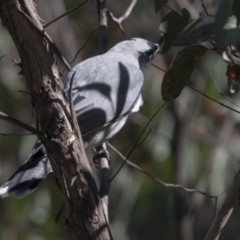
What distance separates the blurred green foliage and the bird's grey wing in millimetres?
705

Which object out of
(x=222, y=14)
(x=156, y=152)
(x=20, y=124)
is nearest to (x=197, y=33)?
(x=222, y=14)

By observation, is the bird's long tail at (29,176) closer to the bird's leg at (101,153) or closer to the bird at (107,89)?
the bird at (107,89)

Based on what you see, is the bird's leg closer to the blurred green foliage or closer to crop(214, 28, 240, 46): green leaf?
the blurred green foliage

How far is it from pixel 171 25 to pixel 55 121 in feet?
2.15

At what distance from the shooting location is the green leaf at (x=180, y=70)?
1824mm

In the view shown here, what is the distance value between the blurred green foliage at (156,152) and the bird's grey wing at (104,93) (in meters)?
0.70

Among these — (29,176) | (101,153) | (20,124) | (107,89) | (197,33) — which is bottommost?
(101,153)

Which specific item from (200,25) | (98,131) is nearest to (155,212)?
(98,131)

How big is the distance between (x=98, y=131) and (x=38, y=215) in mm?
1276

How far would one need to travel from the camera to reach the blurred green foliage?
3.43 m

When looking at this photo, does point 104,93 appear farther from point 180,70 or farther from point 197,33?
point 197,33

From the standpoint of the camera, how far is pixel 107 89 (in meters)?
2.64

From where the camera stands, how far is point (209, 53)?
377cm

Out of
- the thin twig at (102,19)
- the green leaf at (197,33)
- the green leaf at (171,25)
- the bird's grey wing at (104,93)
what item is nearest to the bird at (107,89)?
the bird's grey wing at (104,93)
